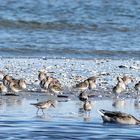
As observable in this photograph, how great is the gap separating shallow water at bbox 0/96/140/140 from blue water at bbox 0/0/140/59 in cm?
1086

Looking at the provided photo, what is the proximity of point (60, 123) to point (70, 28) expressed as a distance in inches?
848

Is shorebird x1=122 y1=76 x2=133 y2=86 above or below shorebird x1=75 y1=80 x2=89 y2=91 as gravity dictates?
above

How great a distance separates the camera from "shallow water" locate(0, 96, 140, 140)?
40.9 ft

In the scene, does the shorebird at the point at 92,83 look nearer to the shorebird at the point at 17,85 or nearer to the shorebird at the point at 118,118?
the shorebird at the point at 17,85

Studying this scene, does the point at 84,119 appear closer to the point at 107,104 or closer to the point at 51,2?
the point at 107,104

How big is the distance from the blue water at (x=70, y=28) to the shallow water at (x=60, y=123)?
35.6ft

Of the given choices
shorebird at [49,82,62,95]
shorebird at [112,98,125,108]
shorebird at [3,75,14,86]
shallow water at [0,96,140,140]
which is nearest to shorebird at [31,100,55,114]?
shallow water at [0,96,140,140]

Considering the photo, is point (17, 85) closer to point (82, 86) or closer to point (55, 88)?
point (55, 88)

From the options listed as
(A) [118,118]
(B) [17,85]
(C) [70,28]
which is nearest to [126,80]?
(B) [17,85]

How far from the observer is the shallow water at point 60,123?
12.5 m

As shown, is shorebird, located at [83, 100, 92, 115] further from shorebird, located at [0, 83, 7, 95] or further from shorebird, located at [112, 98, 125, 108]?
shorebird, located at [0, 83, 7, 95]

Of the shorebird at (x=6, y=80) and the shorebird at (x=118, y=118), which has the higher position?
the shorebird at (x=6, y=80)

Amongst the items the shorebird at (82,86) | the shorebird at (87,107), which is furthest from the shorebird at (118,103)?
the shorebird at (82,86)

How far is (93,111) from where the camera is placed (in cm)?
1523
